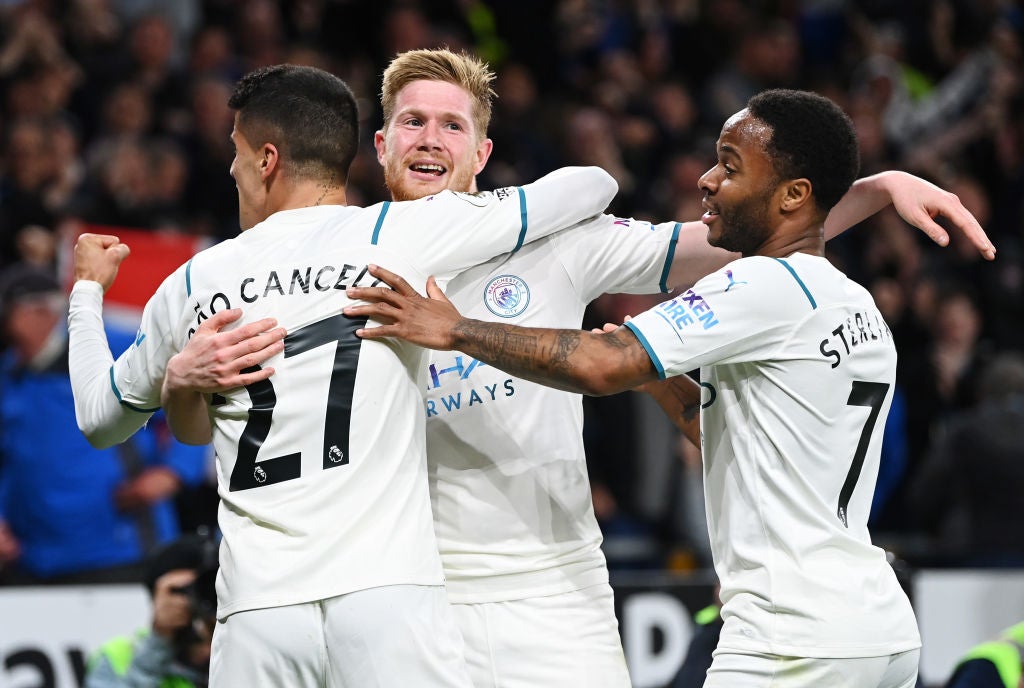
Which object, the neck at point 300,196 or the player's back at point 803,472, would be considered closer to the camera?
the player's back at point 803,472

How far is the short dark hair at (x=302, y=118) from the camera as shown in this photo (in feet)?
13.3

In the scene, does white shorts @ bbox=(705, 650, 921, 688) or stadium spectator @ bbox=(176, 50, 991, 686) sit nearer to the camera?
white shorts @ bbox=(705, 650, 921, 688)

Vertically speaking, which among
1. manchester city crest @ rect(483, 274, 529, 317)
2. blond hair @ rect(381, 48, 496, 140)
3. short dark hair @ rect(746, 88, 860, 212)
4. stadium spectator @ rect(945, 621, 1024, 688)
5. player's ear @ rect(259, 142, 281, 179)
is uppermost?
blond hair @ rect(381, 48, 496, 140)

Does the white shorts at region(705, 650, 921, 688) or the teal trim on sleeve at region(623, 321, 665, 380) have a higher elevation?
the teal trim on sleeve at region(623, 321, 665, 380)

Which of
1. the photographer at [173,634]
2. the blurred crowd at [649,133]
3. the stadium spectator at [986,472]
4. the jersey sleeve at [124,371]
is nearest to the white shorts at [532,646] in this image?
the jersey sleeve at [124,371]

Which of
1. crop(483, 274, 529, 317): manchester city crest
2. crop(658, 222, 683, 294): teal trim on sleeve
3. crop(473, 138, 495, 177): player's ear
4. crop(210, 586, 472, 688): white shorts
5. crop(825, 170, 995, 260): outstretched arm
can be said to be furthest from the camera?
crop(473, 138, 495, 177): player's ear

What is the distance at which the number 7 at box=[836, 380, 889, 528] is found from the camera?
12.4 ft

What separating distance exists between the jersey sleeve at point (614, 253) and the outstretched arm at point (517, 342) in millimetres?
663

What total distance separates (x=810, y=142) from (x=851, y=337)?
564 mm

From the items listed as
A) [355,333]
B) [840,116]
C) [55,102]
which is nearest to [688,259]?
[840,116]

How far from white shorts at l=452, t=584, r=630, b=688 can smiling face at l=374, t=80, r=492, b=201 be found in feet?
4.52

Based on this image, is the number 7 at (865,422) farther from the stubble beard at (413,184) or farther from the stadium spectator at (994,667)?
the stadium spectator at (994,667)

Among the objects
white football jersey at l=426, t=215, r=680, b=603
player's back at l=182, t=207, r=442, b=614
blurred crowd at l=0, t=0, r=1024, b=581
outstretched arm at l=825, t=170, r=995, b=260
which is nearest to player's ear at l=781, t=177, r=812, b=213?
outstretched arm at l=825, t=170, r=995, b=260

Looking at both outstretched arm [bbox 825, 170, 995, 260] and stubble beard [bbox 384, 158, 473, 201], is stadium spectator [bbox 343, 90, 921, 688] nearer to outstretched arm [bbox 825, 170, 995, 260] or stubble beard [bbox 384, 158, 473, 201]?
outstretched arm [bbox 825, 170, 995, 260]
